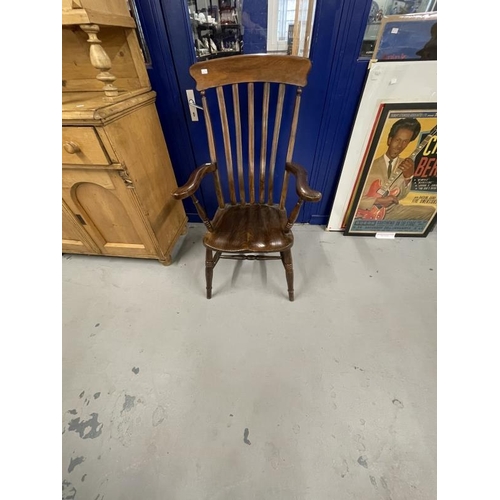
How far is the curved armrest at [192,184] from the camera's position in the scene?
0.95m

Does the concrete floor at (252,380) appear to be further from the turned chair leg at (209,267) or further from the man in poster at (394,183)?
the man in poster at (394,183)

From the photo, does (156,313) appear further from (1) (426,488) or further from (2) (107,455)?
(1) (426,488)

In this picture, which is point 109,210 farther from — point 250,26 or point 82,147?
point 250,26

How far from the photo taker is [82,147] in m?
1.00

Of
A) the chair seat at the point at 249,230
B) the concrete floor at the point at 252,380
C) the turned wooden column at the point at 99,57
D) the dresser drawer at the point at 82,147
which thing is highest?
the turned wooden column at the point at 99,57

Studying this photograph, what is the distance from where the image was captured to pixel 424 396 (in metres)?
0.94

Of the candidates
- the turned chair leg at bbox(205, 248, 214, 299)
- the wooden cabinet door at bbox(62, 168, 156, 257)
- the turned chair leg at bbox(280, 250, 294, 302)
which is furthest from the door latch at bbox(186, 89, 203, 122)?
the turned chair leg at bbox(280, 250, 294, 302)

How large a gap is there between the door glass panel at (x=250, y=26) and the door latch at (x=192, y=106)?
0.59 ft

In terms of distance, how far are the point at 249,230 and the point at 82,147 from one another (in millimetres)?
838

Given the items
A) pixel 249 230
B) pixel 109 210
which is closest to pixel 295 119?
pixel 249 230

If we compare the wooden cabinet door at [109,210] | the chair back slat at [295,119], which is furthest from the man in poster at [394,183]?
the wooden cabinet door at [109,210]

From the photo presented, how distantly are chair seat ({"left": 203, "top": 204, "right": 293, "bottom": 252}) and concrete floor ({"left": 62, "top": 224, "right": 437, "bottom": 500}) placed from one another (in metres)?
0.42

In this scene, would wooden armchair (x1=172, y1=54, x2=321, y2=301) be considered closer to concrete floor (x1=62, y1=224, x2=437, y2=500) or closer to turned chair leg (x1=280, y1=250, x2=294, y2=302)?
turned chair leg (x1=280, y1=250, x2=294, y2=302)

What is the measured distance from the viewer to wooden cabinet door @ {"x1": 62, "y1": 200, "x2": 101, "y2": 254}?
132cm
